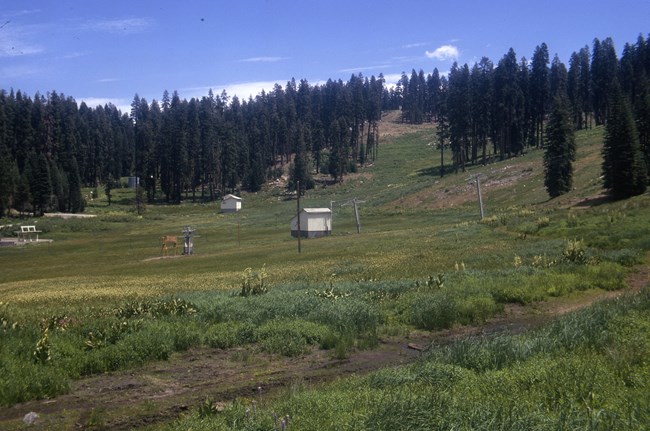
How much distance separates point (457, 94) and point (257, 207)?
4869cm

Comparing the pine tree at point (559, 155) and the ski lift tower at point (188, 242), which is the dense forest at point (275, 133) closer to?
the pine tree at point (559, 155)

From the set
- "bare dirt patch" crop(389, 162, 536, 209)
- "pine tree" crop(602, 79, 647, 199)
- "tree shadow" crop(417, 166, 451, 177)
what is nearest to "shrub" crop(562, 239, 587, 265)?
"pine tree" crop(602, 79, 647, 199)

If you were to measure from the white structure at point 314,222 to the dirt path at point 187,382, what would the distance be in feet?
190

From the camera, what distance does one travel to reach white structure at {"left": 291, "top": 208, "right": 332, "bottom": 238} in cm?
7462

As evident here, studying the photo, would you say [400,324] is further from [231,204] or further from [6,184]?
[6,184]

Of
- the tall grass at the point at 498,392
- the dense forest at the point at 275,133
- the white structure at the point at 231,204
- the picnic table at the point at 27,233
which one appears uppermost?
the dense forest at the point at 275,133

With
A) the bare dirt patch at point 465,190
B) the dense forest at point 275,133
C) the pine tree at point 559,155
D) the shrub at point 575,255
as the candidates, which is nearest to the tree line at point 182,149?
the dense forest at point 275,133

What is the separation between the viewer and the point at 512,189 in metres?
86.2

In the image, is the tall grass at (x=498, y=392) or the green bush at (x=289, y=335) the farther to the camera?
the green bush at (x=289, y=335)

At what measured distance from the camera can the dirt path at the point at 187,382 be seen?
10320mm

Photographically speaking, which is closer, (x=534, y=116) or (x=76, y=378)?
(x=76, y=378)

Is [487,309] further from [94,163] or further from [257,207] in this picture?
[94,163]

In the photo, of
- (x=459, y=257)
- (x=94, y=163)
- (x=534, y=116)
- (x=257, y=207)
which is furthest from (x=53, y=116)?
(x=459, y=257)

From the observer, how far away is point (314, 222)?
7488 centimetres
